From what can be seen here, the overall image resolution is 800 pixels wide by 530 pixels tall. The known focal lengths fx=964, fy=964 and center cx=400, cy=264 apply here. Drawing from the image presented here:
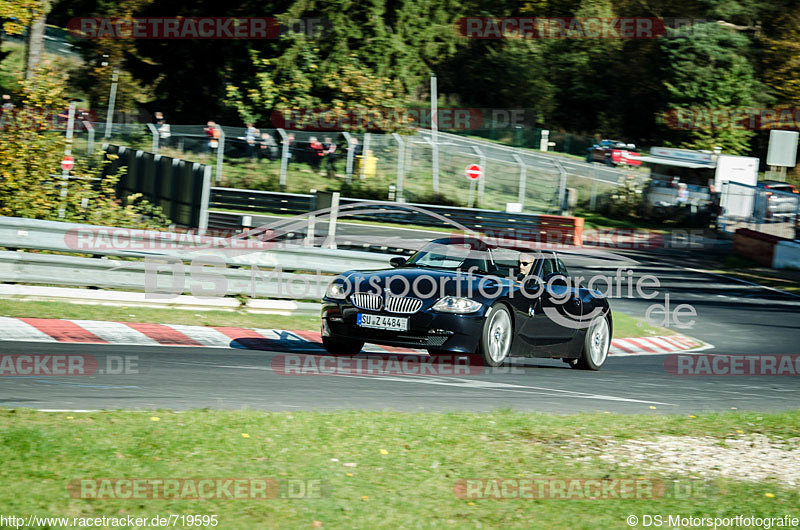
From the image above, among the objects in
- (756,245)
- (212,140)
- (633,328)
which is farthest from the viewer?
(756,245)

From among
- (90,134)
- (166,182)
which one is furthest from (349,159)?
(90,134)

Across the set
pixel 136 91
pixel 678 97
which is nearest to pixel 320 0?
pixel 136 91

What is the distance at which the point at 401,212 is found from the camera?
29.2 meters

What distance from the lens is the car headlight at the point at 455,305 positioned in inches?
376

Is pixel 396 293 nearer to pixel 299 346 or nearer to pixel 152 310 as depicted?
pixel 299 346

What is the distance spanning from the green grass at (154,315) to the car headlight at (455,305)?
4.01 m

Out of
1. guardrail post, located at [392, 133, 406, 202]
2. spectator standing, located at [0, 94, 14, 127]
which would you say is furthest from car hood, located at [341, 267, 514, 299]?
guardrail post, located at [392, 133, 406, 202]

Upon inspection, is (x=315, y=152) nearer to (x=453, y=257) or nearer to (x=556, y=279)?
(x=556, y=279)

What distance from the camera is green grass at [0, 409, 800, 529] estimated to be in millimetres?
4316

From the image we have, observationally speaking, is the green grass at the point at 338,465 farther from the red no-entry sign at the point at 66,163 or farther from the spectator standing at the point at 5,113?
the spectator standing at the point at 5,113

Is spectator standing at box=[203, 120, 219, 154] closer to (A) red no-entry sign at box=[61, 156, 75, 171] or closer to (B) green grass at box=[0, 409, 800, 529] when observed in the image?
(A) red no-entry sign at box=[61, 156, 75, 171]

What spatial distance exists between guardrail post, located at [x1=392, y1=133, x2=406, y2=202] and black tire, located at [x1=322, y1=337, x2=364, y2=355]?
19.5m

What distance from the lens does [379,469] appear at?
5223 millimetres

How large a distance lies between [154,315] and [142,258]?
3.27 feet
